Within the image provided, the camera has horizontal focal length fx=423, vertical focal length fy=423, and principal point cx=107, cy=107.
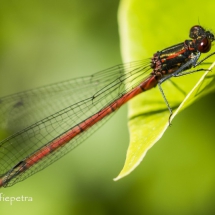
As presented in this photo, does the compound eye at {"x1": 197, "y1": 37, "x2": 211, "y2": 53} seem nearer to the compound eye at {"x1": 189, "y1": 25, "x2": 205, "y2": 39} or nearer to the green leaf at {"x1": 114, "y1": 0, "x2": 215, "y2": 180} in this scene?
the compound eye at {"x1": 189, "y1": 25, "x2": 205, "y2": 39}

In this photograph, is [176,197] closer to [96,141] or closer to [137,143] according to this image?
[96,141]

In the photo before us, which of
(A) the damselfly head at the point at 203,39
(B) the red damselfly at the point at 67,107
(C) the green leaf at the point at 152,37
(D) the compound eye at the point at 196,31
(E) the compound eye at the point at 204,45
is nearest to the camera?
(C) the green leaf at the point at 152,37

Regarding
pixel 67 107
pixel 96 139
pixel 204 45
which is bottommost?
pixel 96 139

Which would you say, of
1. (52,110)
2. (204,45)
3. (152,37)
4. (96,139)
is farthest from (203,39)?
(52,110)

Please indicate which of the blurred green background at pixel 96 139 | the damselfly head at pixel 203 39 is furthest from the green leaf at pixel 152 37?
the damselfly head at pixel 203 39

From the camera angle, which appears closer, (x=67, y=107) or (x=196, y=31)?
(x=196, y=31)

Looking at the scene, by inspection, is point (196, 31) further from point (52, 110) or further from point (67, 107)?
point (52, 110)

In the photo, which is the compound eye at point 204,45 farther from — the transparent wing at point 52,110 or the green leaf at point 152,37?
the transparent wing at point 52,110
